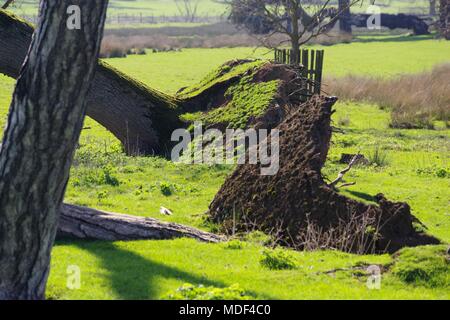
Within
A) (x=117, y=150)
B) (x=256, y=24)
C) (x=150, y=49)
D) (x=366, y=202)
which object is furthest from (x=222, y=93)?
(x=256, y=24)

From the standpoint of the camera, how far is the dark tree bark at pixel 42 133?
6.86 metres

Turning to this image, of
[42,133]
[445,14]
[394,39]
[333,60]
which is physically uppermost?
[445,14]

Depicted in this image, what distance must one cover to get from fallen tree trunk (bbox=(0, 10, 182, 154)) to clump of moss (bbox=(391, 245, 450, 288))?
956 cm

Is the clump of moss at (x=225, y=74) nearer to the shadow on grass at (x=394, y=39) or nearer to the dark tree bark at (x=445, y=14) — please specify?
the dark tree bark at (x=445, y=14)

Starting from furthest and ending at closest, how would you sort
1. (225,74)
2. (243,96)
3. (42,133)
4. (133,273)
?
(225,74), (243,96), (133,273), (42,133)

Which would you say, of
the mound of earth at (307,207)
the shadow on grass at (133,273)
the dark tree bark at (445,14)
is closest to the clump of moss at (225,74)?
the mound of earth at (307,207)

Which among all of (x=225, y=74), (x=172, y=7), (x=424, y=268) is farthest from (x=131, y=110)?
(x=172, y=7)

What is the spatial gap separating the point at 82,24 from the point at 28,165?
4.22 ft

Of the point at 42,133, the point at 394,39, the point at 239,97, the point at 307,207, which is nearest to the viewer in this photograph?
the point at 42,133

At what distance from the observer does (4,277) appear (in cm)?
716

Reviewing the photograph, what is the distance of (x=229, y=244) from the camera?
34.3 ft

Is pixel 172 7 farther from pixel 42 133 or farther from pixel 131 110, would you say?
pixel 42 133

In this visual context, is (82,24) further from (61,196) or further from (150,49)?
(150,49)

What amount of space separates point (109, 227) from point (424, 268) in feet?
13.2
